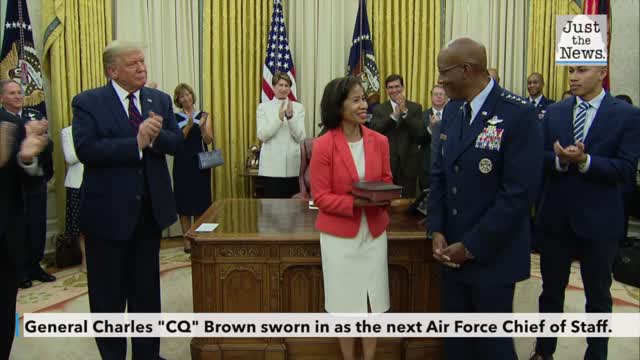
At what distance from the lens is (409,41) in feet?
22.1

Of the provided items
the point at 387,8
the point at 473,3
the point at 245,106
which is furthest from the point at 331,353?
the point at 473,3

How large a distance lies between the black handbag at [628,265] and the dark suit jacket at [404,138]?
195 centimetres

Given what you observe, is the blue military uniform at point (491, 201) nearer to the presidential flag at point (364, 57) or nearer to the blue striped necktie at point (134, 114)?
the blue striped necktie at point (134, 114)

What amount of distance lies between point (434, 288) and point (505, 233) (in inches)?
43.0

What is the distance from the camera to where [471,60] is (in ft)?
6.95

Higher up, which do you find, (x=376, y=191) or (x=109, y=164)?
(x=109, y=164)

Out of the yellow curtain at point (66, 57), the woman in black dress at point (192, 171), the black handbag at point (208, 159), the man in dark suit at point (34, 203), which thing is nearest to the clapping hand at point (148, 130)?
the man in dark suit at point (34, 203)

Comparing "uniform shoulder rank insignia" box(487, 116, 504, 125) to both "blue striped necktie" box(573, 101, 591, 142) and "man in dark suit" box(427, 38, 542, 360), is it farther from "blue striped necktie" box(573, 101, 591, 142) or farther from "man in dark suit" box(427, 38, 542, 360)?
"blue striped necktie" box(573, 101, 591, 142)

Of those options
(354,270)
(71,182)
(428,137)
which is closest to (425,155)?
(428,137)

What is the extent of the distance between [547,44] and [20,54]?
6263 mm

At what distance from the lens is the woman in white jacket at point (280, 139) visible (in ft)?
18.0

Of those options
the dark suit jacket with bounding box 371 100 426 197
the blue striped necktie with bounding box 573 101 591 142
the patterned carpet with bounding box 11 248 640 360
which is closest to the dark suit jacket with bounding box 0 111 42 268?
the patterned carpet with bounding box 11 248 640 360

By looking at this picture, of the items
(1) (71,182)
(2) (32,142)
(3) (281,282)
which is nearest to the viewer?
(2) (32,142)

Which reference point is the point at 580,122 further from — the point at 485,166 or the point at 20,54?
the point at 20,54
